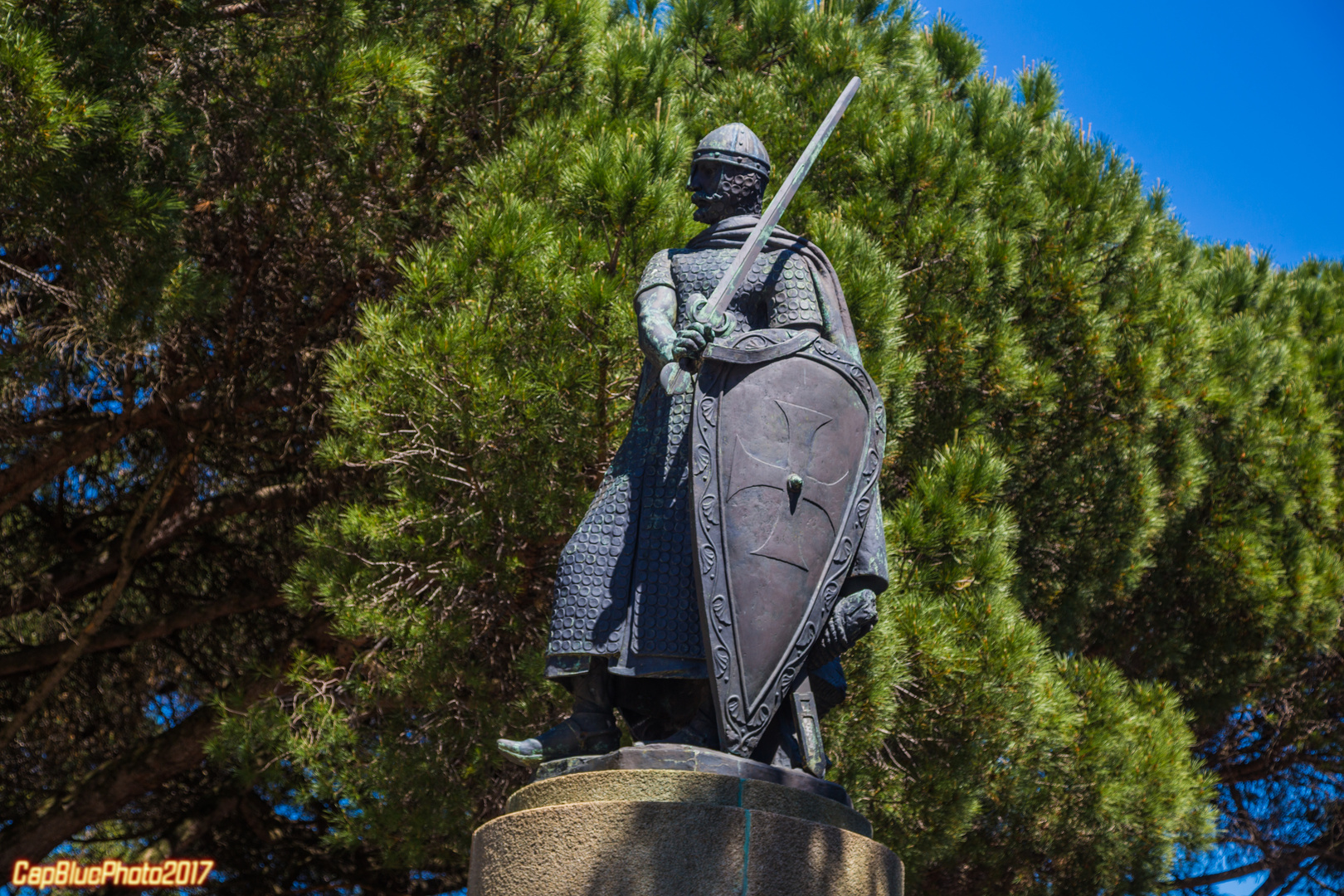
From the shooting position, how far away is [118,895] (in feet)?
34.7

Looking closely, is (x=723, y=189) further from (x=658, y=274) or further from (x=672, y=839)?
(x=672, y=839)

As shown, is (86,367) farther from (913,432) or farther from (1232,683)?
(1232,683)

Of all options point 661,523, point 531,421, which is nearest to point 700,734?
point 661,523

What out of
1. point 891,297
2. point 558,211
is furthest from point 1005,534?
point 558,211

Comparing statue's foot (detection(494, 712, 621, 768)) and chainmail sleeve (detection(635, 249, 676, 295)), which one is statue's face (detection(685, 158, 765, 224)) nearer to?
chainmail sleeve (detection(635, 249, 676, 295))

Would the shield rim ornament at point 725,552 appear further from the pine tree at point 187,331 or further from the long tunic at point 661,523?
the pine tree at point 187,331

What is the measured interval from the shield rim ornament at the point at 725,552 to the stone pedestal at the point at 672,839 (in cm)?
15

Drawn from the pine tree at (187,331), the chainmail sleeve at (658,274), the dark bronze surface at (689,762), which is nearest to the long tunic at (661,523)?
the chainmail sleeve at (658,274)

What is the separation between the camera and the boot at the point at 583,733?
4207 mm

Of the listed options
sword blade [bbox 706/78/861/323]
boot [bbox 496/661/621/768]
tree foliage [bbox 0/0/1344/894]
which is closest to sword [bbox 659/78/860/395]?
sword blade [bbox 706/78/861/323]

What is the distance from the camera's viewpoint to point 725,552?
395 centimetres

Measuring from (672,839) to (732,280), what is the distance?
171cm

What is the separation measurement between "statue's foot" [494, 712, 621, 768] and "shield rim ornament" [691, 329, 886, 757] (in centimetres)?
49

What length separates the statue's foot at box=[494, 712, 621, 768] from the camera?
420 cm
